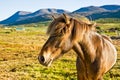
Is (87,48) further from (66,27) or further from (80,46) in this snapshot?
(66,27)

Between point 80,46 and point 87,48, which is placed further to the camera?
point 87,48

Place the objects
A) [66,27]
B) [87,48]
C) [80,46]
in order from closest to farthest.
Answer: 1. [66,27]
2. [80,46]
3. [87,48]

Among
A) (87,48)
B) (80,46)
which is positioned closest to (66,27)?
(80,46)

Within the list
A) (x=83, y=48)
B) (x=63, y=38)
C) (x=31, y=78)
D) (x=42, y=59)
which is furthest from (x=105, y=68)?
(x=31, y=78)

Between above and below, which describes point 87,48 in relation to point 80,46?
below

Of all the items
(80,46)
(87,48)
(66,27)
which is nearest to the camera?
(66,27)

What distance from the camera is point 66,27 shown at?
20.4ft

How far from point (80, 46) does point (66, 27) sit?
0.87m

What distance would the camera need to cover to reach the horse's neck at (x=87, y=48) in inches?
270

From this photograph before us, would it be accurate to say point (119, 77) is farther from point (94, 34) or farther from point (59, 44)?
point (59, 44)

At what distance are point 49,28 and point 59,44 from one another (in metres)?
0.43

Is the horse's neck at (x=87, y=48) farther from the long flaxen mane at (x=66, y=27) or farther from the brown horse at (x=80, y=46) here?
the long flaxen mane at (x=66, y=27)

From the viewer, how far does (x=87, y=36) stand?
7012mm

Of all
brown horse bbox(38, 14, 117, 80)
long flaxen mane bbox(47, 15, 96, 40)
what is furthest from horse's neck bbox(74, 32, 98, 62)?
long flaxen mane bbox(47, 15, 96, 40)
